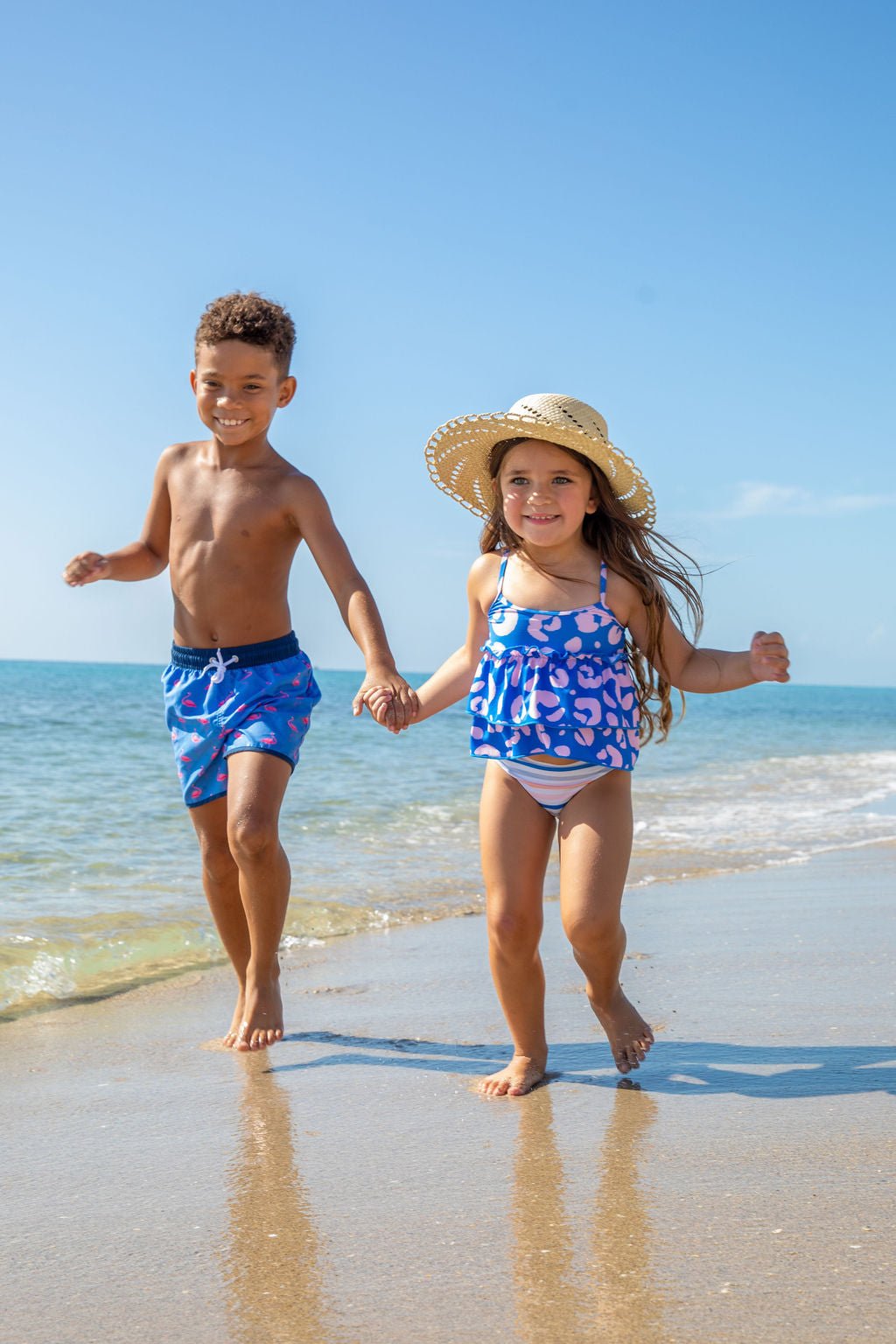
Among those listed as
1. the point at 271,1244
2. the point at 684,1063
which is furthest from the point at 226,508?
the point at 271,1244

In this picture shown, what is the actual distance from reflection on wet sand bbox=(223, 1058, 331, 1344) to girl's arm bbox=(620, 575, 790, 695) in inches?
55.9

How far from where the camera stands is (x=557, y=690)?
3.11m

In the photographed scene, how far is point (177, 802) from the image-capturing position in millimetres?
8953

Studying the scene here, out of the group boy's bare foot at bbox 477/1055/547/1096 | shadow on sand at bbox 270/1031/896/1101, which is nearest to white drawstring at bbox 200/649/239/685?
shadow on sand at bbox 270/1031/896/1101

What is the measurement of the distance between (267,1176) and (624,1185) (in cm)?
66

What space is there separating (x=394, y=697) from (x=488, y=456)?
78 cm

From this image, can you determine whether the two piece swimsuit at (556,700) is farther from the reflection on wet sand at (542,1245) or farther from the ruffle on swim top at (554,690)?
the reflection on wet sand at (542,1245)

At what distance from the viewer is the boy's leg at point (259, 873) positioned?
11.1 ft

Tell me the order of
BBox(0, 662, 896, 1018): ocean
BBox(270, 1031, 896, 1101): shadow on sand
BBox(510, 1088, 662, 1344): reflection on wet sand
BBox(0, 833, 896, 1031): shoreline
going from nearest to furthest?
BBox(510, 1088, 662, 1344): reflection on wet sand
BBox(270, 1031, 896, 1101): shadow on sand
BBox(0, 833, 896, 1031): shoreline
BBox(0, 662, 896, 1018): ocean

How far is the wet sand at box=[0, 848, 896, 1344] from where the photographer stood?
178cm

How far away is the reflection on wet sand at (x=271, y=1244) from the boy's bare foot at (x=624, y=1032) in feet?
2.60

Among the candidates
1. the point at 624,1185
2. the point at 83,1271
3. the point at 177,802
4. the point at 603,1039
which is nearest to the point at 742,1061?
the point at 603,1039

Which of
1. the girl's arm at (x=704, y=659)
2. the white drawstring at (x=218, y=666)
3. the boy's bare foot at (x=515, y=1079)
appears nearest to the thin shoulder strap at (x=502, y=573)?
the girl's arm at (x=704, y=659)

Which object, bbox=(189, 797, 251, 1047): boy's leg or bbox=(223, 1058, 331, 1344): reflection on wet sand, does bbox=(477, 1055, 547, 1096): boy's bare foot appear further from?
bbox=(189, 797, 251, 1047): boy's leg
